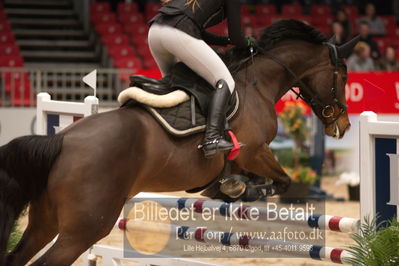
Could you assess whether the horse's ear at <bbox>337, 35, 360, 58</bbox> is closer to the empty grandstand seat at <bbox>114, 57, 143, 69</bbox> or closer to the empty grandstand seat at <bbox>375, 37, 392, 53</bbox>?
the empty grandstand seat at <bbox>114, 57, 143, 69</bbox>

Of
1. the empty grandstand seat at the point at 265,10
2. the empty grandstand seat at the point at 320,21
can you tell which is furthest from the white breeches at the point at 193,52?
the empty grandstand seat at the point at 265,10

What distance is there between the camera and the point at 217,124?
4.20 m

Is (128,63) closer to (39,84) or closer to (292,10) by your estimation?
(39,84)

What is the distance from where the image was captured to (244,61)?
15.6 ft

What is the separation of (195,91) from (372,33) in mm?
10290

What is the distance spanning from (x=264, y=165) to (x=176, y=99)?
0.85m

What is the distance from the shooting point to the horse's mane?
15.7 feet

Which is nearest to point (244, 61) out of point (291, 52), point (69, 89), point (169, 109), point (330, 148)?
point (291, 52)

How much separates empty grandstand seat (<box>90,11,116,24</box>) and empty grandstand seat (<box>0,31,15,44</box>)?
1.78m

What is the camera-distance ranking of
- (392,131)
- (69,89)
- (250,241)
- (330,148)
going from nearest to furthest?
1. (392,131)
2. (250,241)
3. (330,148)
4. (69,89)

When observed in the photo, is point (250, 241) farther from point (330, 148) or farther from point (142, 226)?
point (330, 148)

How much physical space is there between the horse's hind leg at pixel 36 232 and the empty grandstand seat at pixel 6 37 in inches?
360

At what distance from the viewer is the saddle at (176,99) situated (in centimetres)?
413

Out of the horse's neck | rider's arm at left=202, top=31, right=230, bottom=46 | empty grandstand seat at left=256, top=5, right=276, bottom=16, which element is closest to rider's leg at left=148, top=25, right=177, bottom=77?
rider's arm at left=202, top=31, right=230, bottom=46
